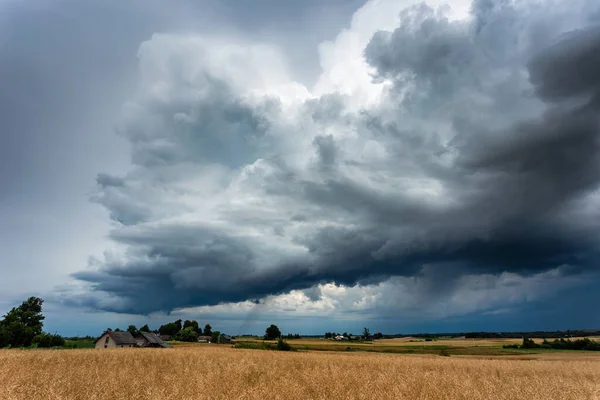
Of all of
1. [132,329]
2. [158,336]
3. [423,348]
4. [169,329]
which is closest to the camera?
[423,348]

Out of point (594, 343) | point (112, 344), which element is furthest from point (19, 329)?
point (594, 343)

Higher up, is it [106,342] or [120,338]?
[120,338]

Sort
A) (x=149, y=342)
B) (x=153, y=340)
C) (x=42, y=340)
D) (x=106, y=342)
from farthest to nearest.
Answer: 1. (x=153, y=340)
2. (x=149, y=342)
3. (x=106, y=342)
4. (x=42, y=340)

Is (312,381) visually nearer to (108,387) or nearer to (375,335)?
(108,387)

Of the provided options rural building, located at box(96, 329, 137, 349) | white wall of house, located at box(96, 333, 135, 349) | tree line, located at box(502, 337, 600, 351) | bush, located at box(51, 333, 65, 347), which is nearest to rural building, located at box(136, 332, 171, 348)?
rural building, located at box(96, 329, 137, 349)

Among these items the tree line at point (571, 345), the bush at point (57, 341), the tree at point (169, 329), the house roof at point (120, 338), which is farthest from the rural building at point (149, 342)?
the tree line at point (571, 345)

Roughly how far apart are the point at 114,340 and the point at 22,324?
18.9 m

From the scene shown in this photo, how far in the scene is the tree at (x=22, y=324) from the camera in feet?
227

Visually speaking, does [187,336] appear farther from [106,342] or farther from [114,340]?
[114,340]

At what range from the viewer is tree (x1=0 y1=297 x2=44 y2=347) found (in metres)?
69.2

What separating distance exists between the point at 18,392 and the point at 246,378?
7.73 m

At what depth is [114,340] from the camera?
8206cm

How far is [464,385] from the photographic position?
12227 mm

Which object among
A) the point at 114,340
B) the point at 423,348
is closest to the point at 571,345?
the point at 423,348
